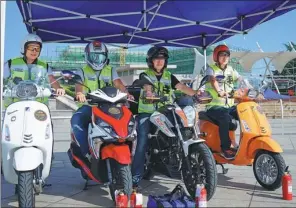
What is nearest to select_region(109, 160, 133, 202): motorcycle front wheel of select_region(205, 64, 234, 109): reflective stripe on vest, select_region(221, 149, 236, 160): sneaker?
select_region(221, 149, 236, 160): sneaker

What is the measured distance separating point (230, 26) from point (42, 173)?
3.94 m

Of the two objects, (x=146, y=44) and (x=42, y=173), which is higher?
(x=146, y=44)

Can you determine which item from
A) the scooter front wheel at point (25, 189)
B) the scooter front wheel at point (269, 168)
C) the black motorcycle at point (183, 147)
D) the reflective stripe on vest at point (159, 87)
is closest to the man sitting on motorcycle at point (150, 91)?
the reflective stripe on vest at point (159, 87)

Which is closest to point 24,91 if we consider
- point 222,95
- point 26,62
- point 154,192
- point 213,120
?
point 26,62

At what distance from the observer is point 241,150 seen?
5.21m

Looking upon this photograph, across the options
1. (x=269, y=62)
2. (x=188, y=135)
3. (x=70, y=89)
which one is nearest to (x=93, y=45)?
(x=70, y=89)

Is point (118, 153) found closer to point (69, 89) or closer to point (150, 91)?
point (150, 91)

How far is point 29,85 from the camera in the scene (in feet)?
14.0

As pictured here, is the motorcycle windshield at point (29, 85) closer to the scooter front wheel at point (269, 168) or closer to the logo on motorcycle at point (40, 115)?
the logo on motorcycle at point (40, 115)

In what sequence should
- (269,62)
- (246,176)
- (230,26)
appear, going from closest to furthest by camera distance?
(246,176) < (230,26) < (269,62)

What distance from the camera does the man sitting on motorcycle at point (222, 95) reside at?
5449 mm

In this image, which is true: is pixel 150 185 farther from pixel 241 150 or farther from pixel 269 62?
pixel 269 62

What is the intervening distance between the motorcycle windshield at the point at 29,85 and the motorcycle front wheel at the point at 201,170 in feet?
5.77

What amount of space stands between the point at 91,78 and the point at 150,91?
0.87 m
